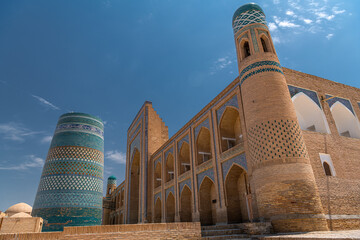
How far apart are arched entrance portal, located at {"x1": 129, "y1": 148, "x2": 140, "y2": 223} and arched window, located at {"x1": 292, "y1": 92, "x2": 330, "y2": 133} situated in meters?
12.6

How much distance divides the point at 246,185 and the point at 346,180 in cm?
297

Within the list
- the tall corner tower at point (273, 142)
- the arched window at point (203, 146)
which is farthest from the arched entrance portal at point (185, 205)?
the tall corner tower at point (273, 142)

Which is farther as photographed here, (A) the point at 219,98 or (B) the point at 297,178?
(A) the point at 219,98

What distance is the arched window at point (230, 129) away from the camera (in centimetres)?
975

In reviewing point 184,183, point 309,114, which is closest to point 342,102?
point 309,114

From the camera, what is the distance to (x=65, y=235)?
4359 mm

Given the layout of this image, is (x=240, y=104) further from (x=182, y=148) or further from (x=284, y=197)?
(x=182, y=148)

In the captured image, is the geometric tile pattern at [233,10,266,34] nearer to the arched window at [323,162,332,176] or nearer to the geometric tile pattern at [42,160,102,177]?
the arched window at [323,162,332,176]

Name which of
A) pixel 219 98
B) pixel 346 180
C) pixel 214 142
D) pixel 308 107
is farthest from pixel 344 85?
pixel 214 142

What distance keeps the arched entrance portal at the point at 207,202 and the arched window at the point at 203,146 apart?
1.00 meters

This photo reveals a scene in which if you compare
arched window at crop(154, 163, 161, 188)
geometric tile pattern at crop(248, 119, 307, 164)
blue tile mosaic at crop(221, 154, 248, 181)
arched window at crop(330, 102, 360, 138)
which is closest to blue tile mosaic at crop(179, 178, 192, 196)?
blue tile mosaic at crop(221, 154, 248, 181)

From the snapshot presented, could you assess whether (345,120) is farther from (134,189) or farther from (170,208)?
(134,189)

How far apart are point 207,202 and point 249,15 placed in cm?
734

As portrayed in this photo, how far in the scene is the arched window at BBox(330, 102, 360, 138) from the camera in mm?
9609
